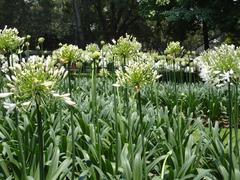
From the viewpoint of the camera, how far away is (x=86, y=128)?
520 cm

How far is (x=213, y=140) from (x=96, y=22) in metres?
41.5

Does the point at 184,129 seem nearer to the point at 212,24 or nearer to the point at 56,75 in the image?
the point at 56,75

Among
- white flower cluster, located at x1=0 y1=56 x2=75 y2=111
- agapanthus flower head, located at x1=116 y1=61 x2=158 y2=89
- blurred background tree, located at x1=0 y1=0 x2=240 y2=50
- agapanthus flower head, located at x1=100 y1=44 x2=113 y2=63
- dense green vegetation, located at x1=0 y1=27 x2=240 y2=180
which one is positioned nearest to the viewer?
white flower cluster, located at x1=0 y1=56 x2=75 y2=111

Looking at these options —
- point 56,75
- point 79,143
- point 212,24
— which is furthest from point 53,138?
point 212,24

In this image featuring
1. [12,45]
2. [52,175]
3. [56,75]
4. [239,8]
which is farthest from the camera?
[239,8]

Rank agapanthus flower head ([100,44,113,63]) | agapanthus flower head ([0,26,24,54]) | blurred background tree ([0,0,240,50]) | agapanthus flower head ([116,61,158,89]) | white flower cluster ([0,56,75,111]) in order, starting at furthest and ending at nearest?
1. blurred background tree ([0,0,240,50])
2. agapanthus flower head ([100,44,113,63])
3. agapanthus flower head ([0,26,24,54])
4. agapanthus flower head ([116,61,158,89])
5. white flower cluster ([0,56,75,111])

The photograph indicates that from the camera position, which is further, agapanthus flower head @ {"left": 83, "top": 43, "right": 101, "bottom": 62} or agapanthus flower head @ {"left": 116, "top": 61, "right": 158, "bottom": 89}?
agapanthus flower head @ {"left": 83, "top": 43, "right": 101, "bottom": 62}

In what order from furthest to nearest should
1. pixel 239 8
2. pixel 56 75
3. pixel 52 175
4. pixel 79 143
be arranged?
pixel 239 8
pixel 79 143
pixel 52 175
pixel 56 75

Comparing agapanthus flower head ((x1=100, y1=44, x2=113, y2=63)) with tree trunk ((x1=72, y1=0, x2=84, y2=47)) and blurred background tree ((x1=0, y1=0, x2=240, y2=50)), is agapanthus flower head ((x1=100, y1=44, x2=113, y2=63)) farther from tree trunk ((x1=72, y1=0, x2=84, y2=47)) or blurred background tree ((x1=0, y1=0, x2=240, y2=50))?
tree trunk ((x1=72, y1=0, x2=84, y2=47))

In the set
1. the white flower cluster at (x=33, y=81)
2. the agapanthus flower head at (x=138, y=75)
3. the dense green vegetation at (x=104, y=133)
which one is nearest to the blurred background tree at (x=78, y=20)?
the dense green vegetation at (x=104, y=133)

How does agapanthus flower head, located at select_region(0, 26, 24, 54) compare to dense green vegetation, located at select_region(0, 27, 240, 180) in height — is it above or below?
above

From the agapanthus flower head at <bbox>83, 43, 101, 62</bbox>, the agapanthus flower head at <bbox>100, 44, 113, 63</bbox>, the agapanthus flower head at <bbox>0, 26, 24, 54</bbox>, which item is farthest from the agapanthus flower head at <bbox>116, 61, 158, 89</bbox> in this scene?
the agapanthus flower head at <bbox>100, 44, 113, 63</bbox>

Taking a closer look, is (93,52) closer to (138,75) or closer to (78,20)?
(138,75)

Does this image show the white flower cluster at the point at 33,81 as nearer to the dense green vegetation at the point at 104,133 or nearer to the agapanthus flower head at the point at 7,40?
the dense green vegetation at the point at 104,133
